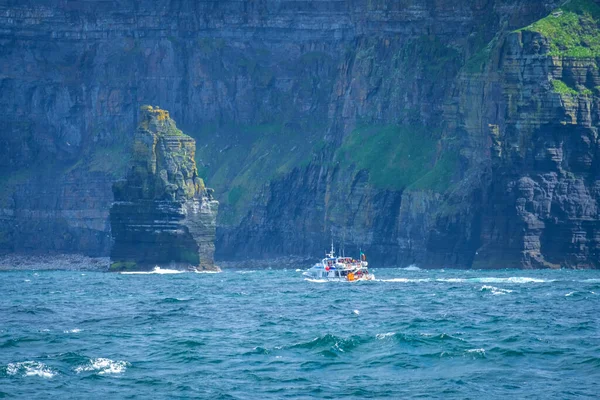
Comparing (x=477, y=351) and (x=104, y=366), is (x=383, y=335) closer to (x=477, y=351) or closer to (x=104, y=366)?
(x=477, y=351)

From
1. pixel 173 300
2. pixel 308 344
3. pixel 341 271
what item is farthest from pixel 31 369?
pixel 341 271

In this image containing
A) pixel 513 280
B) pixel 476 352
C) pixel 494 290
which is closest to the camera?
pixel 476 352

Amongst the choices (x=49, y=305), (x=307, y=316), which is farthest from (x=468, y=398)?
(x=49, y=305)

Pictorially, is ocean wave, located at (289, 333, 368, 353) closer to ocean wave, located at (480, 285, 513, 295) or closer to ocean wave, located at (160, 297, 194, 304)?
ocean wave, located at (160, 297, 194, 304)

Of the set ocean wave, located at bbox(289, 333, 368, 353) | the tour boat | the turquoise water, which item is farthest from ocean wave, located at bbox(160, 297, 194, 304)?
ocean wave, located at bbox(289, 333, 368, 353)

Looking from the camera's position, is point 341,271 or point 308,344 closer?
point 308,344

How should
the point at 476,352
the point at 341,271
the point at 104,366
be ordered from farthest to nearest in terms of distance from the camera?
the point at 341,271 → the point at 476,352 → the point at 104,366

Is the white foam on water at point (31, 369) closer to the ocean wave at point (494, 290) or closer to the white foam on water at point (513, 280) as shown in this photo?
the ocean wave at point (494, 290)
